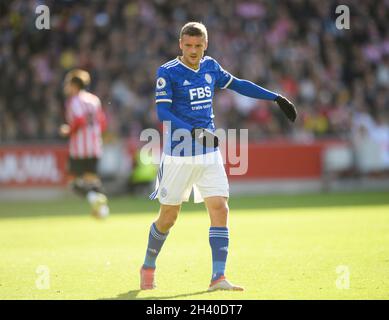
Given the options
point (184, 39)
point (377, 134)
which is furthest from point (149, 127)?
point (184, 39)

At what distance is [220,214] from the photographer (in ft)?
24.7

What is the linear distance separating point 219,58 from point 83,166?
8.22 metres

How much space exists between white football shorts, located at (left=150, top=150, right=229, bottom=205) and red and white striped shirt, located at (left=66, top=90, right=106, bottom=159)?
7.36 meters

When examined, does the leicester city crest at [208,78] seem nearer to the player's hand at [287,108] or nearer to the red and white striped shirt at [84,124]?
the player's hand at [287,108]

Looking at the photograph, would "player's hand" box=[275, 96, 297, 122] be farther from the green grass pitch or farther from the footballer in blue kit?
the green grass pitch

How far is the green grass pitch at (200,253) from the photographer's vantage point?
24.2 ft

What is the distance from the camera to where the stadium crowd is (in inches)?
854

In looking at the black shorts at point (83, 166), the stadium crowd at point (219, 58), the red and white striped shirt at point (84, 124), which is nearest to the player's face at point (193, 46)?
the red and white striped shirt at point (84, 124)

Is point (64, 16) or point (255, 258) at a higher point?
point (64, 16)

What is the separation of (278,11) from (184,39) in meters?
17.2

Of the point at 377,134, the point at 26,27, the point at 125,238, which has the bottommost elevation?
the point at 125,238
